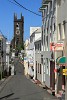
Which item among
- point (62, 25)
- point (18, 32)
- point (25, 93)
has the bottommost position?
point (25, 93)

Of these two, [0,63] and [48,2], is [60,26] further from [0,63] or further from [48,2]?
[0,63]

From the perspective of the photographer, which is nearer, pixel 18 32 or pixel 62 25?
pixel 62 25

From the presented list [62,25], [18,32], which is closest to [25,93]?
[62,25]

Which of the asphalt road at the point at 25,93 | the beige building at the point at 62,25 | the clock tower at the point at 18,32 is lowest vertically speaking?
the asphalt road at the point at 25,93

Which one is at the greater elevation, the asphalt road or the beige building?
the beige building

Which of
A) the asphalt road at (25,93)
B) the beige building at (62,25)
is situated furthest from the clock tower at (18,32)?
the beige building at (62,25)

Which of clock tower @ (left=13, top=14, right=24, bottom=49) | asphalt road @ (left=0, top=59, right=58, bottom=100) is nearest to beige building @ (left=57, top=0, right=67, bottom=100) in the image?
asphalt road @ (left=0, top=59, right=58, bottom=100)

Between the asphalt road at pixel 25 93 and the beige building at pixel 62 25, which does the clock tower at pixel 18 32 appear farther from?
the beige building at pixel 62 25

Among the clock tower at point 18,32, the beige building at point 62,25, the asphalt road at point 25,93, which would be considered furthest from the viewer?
the clock tower at point 18,32

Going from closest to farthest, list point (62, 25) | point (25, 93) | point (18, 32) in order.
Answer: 1. point (62, 25)
2. point (25, 93)
3. point (18, 32)

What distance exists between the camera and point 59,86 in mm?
29156

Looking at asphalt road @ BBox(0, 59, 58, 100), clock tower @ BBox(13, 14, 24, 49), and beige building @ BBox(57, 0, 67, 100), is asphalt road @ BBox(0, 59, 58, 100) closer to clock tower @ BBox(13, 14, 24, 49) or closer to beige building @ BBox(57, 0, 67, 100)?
beige building @ BBox(57, 0, 67, 100)

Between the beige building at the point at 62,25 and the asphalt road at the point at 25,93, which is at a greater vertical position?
the beige building at the point at 62,25

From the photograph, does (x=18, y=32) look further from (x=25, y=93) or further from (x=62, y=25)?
(x=62, y=25)
